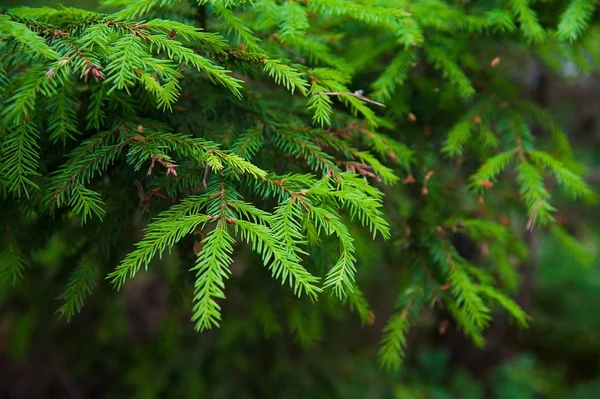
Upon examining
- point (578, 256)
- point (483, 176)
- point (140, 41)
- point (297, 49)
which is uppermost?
point (140, 41)

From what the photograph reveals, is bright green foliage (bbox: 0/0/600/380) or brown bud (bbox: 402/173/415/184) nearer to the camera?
bright green foliage (bbox: 0/0/600/380)

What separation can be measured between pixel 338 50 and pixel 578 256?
131 centimetres

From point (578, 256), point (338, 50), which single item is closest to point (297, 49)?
point (338, 50)

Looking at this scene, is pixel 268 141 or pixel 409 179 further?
pixel 409 179

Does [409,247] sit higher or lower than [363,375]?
higher

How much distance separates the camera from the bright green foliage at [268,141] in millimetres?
1202

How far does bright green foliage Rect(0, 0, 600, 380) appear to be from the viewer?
1.20 metres

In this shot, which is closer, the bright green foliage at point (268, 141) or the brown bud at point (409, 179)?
the bright green foliage at point (268, 141)

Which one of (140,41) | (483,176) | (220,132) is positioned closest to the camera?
(140,41)

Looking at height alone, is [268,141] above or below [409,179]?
above

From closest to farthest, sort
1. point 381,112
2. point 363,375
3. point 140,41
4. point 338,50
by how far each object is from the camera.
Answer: point 140,41 → point 381,112 → point 338,50 → point 363,375

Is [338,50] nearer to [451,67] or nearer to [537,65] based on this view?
[451,67]

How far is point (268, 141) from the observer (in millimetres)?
1528

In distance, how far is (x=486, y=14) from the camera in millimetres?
1679
